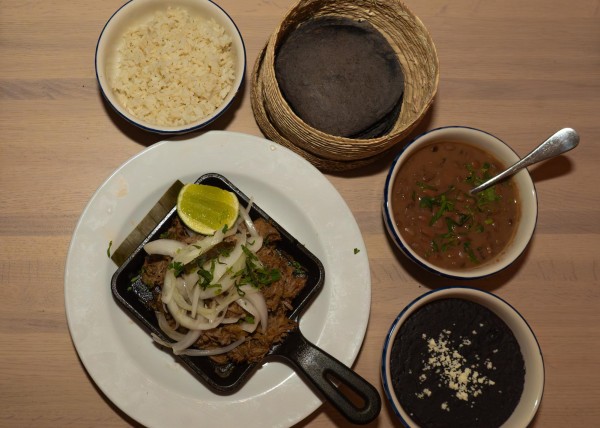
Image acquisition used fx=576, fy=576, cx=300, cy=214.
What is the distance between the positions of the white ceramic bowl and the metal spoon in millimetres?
350

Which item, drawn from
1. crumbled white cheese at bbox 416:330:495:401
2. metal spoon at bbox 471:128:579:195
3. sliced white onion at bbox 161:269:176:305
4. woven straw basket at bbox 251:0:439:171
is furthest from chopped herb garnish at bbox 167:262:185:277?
metal spoon at bbox 471:128:579:195

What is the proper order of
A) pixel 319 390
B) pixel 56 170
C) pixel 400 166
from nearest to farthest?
pixel 319 390, pixel 400 166, pixel 56 170

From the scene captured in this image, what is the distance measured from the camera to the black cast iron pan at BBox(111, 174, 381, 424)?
1.70 m

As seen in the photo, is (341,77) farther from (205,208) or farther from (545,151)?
(545,151)

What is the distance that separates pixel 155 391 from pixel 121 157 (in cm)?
80

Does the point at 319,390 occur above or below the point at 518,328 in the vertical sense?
below

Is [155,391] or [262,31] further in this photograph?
[262,31]

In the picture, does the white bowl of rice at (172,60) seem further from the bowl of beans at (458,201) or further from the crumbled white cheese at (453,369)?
the crumbled white cheese at (453,369)

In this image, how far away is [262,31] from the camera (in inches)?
83.4

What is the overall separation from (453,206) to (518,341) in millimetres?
477

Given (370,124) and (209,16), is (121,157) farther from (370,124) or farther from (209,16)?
(370,124)

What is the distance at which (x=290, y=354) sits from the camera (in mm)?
1797

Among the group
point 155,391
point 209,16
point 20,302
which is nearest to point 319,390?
point 155,391

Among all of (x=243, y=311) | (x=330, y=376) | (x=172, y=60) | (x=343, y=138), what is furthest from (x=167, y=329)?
(x=172, y=60)
